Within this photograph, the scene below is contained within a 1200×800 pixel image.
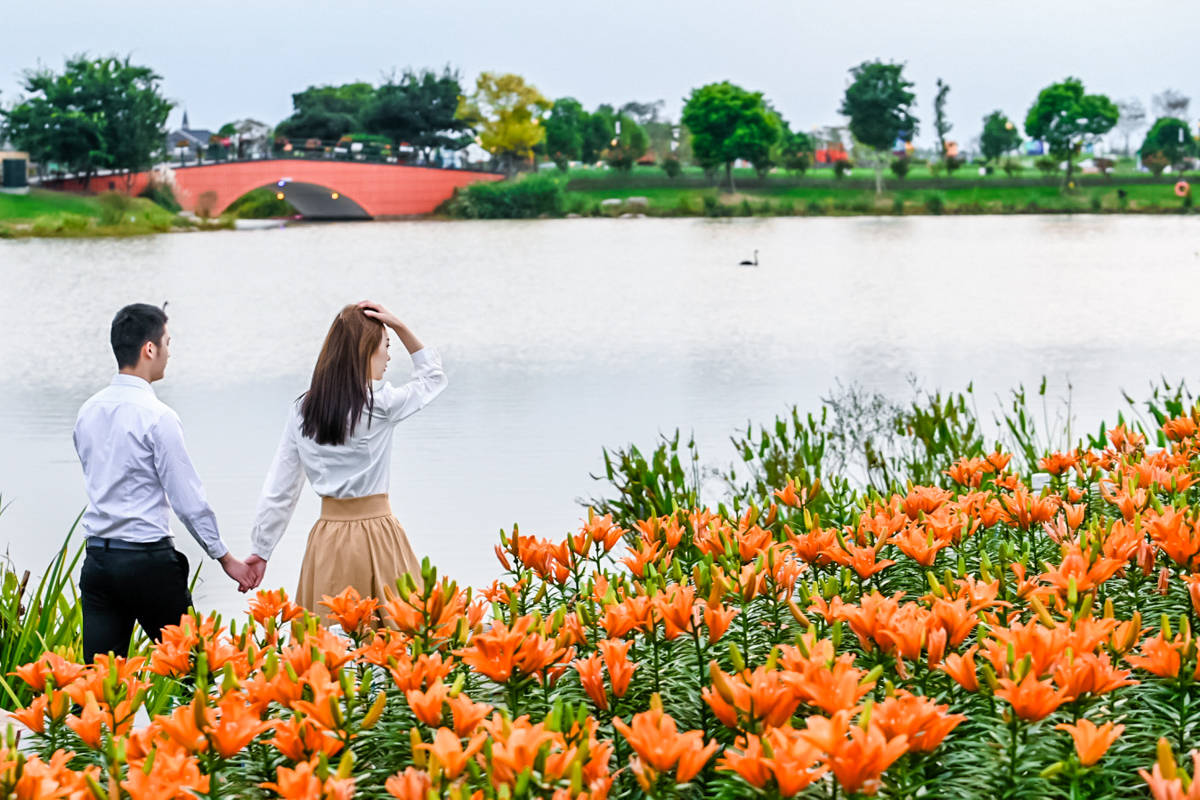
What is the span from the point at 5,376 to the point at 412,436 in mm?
6233

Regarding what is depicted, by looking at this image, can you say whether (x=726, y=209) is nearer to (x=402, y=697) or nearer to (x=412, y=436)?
(x=412, y=436)

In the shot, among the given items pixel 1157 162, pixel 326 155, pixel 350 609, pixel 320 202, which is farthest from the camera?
pixel 1157 162

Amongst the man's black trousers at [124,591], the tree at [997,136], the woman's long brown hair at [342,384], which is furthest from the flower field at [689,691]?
the tree at [997,136]

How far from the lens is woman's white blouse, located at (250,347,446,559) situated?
3.72 m

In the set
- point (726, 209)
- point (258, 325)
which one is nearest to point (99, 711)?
point (258, 325)

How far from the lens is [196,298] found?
2264 cm

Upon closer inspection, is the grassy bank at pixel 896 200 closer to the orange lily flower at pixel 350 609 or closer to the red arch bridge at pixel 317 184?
the red arch bridge at pixel 317 184

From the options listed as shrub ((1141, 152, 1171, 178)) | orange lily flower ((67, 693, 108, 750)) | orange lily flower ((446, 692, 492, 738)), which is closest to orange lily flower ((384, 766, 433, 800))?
orange lily flower ((446, 692, 492, 738))

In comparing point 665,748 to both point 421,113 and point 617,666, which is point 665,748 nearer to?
point 617,666

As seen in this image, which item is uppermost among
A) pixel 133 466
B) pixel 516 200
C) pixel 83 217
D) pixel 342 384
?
pixel 516 200

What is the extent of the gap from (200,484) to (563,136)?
3205 inches

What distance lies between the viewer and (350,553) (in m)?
3.71

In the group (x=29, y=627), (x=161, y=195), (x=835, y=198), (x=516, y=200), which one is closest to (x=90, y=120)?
(x=161, y=195)

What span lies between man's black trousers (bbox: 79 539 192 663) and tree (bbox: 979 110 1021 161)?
75426mm
